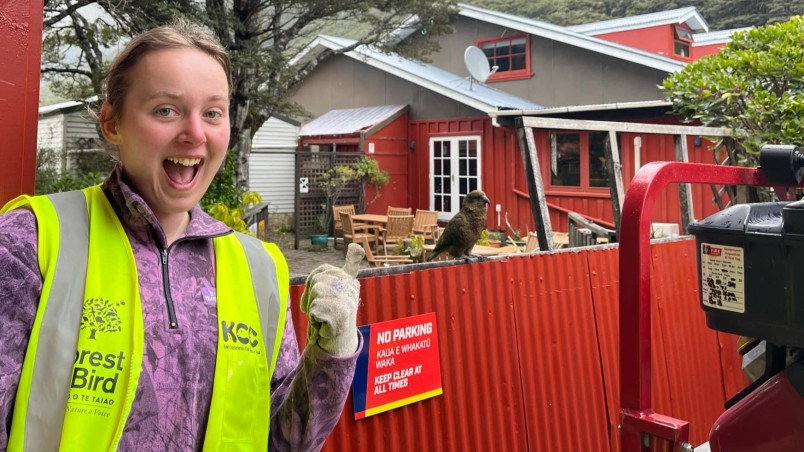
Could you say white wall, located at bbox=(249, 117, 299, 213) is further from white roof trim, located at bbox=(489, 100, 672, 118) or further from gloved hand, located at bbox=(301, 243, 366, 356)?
gloved hand, located at bbox=(301, 243, 366, 356)

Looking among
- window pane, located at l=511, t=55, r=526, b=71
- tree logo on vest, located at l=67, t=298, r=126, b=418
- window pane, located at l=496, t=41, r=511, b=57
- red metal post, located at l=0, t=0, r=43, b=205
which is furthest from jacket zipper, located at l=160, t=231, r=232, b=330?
window pane, located at l=496, t=41, r=511, b=57

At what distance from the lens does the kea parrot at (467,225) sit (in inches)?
191

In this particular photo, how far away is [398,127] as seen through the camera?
1759 cm

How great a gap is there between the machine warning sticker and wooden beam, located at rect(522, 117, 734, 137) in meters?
3.06

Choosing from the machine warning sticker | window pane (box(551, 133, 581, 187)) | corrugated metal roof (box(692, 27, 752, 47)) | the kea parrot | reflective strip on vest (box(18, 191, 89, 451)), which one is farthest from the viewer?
corrugated metal roof (box(692, 27, 752, 47))

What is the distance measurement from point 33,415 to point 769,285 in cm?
167

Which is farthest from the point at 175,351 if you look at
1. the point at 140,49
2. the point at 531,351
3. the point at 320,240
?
the point at 320,240

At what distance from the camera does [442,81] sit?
1792 cm

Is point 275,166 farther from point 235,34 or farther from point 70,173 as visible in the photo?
point 235,34

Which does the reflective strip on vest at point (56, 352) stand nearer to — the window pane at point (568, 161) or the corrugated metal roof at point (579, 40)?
the window pane at point (568, 161)

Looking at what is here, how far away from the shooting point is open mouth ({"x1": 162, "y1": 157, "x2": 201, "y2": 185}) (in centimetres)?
143

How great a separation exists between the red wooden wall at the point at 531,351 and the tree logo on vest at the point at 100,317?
57.4 inches

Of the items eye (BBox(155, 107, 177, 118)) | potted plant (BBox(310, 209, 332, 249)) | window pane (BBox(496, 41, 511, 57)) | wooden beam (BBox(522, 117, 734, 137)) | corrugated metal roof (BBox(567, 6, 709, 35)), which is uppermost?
corrugated metal roof (BBox(567, 6, 709, 35))

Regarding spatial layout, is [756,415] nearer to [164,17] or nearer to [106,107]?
[106,107]
